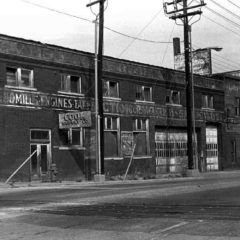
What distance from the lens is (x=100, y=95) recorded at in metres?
32.2

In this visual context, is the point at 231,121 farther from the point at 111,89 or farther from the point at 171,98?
the point at 111,89

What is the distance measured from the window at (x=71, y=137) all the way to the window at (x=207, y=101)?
1676 cm

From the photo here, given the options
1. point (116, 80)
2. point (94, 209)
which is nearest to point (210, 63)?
point (116, 80)

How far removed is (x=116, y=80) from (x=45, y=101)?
734 cm

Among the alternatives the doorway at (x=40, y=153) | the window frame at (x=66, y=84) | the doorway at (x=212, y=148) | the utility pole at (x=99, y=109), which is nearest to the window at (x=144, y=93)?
the window frame at (x=66, y=84)

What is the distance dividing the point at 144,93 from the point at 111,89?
4.12m

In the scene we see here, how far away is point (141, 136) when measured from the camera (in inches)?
1585

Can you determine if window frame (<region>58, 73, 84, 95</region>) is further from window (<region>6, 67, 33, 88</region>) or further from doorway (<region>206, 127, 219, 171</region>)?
doorway (<region>206, 127, 219, 171</region>)

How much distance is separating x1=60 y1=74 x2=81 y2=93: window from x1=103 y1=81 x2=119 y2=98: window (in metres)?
2.62

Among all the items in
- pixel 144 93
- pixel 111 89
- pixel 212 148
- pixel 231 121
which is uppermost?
pixel 144 93

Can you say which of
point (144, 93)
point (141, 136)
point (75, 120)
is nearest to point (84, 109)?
point (75, 120)

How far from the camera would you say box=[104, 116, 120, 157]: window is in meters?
36.9

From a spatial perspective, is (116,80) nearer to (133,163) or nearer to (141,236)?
(133,163)

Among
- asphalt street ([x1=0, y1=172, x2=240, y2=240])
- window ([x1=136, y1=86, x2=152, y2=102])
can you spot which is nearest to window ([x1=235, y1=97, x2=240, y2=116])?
window ([x1=136, y1=86, x2=152, y2=102])
